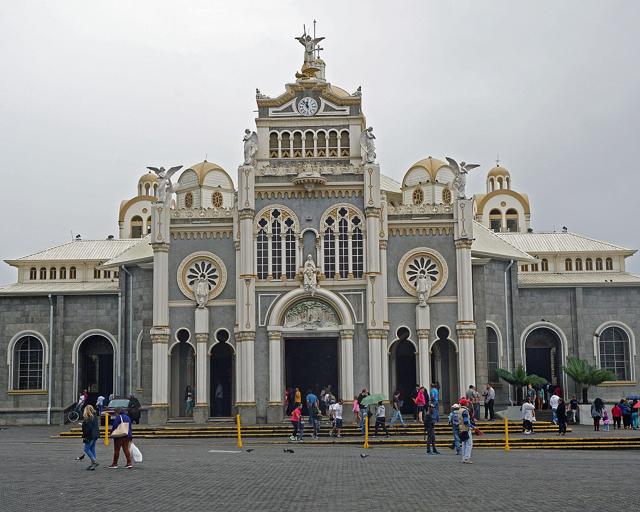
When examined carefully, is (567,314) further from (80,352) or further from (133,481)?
(133,481)

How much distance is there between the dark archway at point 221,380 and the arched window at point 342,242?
7.30 m

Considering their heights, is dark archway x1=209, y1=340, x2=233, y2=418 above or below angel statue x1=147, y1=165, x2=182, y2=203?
below

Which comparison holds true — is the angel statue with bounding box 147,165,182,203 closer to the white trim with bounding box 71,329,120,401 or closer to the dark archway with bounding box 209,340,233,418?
the dark archway with bounding box 209,340,233,418

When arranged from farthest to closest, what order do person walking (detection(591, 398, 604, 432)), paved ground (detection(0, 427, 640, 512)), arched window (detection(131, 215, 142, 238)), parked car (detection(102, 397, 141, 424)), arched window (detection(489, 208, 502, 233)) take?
1. arched window (detection(131, 215, 142, 238))
2. arched window (detection(489, 208, 502, 233))
3. parked car (detection(102, 397, 141, 424))
4. person walking (detection(591, 398, 604, 432))
5. paved ground (detection(0, 427, 640, 512))

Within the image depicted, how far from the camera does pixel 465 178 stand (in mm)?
51062

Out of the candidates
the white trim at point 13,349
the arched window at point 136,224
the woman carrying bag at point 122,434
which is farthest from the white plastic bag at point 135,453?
the arched window at point 136,224

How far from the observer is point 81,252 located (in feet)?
212

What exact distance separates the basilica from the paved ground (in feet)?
46.7

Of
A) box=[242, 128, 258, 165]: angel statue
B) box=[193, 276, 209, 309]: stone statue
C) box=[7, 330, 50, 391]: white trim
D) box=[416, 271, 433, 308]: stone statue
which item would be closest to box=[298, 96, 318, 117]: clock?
box=[242, 128, 258, 165]: angel statue

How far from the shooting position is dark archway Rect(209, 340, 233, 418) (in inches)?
2046

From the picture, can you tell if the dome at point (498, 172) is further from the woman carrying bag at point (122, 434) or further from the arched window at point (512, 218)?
the woman carrying bag at point (122, 434)

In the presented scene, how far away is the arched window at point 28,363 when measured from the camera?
190 ft

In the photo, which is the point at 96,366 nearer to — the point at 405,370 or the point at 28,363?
the point at 28,363

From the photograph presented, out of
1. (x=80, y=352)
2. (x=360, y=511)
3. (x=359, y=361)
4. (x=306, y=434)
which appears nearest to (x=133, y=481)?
(x=360, y=511)
